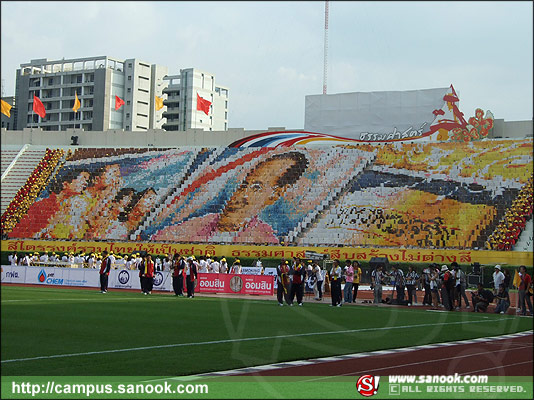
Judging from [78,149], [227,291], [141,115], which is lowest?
[227,291]

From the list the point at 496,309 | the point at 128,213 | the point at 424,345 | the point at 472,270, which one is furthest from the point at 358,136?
the point at 424,345

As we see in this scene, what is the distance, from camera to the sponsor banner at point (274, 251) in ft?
120

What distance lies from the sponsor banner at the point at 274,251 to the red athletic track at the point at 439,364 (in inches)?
800

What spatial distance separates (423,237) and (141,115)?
77.8 meters

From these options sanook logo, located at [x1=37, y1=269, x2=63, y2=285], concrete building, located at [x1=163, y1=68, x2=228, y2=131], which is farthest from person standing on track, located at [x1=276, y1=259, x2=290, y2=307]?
concrete building, located at [x1=163, y1=68, x2=228, y2=131]

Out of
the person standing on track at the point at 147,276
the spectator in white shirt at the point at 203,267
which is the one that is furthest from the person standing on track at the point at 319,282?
the person standing on track at the point at 147,276

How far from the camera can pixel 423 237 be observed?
39.6m

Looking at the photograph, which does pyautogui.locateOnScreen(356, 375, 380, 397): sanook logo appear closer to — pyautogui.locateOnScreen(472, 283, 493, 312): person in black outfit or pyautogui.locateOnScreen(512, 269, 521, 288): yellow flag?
pyautogui.locateOnScreen(512, 269, 521, 288): yellow flag

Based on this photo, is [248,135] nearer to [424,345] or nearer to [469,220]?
[469,220]

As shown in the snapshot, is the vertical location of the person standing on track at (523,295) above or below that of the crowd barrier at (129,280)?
above

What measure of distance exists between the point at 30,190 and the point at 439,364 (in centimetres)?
4344

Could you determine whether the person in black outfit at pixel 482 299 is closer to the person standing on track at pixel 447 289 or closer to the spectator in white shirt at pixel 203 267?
the person standing on track at pixel 447 289

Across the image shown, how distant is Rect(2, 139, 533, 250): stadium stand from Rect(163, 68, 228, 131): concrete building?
60105 millimetres

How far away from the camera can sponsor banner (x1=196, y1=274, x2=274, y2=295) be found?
103 feet
